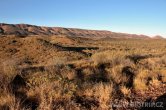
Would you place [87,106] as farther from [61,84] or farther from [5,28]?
[5,28]

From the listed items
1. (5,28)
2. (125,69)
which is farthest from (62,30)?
(125,69)

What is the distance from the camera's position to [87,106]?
6520 millimetres

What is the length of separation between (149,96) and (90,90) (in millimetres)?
2003

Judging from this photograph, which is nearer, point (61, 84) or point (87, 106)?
point (87, 106)

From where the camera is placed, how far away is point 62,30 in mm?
176000

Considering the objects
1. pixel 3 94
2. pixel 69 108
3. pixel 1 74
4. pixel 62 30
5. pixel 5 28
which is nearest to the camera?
pixel 69 108

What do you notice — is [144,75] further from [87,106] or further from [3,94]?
[3,94]

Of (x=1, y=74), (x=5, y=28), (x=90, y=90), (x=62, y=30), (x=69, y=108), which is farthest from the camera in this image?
(x=62, y=30)

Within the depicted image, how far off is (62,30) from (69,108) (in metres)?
172

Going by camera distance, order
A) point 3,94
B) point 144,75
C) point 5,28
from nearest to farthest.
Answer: point 3,94 → point 144,75 → point 5,28

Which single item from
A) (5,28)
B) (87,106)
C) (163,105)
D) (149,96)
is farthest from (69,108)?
(5,28)

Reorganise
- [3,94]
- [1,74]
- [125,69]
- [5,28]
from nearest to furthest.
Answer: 1. [3,94]
2. [1,74]
3. [125,69]
4. [5,28]

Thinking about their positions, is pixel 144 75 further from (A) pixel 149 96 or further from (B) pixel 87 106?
(B) pixel 87 106

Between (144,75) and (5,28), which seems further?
(5,28)
